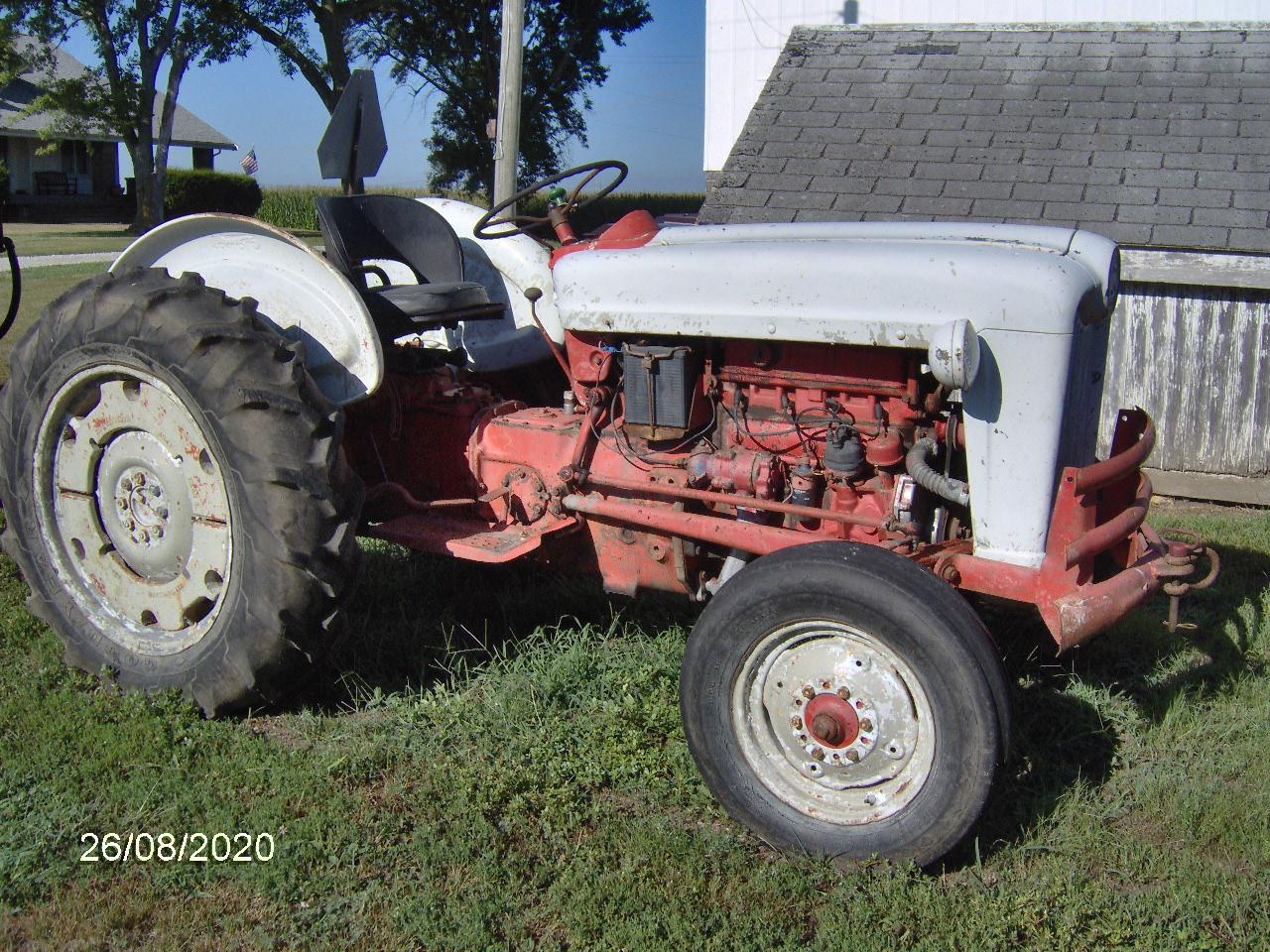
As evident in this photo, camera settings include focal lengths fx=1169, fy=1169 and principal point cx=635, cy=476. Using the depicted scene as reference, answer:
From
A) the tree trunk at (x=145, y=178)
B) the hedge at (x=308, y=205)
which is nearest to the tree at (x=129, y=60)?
the tree trunk at (x=145, y=178)

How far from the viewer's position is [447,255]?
14.9 feet

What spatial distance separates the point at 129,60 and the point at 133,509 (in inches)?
1093

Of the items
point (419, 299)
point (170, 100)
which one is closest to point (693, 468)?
point (419, 299)

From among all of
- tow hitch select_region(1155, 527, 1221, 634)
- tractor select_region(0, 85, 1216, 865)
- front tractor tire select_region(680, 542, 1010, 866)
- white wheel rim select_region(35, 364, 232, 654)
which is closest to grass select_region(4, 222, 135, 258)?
white wheel rim select_region(35, 364, 232, 654)

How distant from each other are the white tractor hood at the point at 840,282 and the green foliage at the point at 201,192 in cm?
3398

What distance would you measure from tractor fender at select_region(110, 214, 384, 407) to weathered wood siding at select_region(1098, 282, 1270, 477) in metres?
4.61

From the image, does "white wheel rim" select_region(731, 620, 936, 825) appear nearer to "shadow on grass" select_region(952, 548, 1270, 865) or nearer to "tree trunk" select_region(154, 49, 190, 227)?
"shadow on grass" select_region(952, 548, 1270, 865)

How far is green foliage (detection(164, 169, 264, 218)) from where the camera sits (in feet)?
116

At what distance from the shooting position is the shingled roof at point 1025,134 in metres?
6.57

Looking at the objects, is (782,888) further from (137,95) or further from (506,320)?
(137,95)

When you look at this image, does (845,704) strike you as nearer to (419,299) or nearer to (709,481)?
(709,481)

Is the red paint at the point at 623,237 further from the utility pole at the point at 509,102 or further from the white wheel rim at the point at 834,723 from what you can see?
the utility pole at the point at 509,102

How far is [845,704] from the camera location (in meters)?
2.94

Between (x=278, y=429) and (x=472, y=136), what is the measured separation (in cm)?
2982
